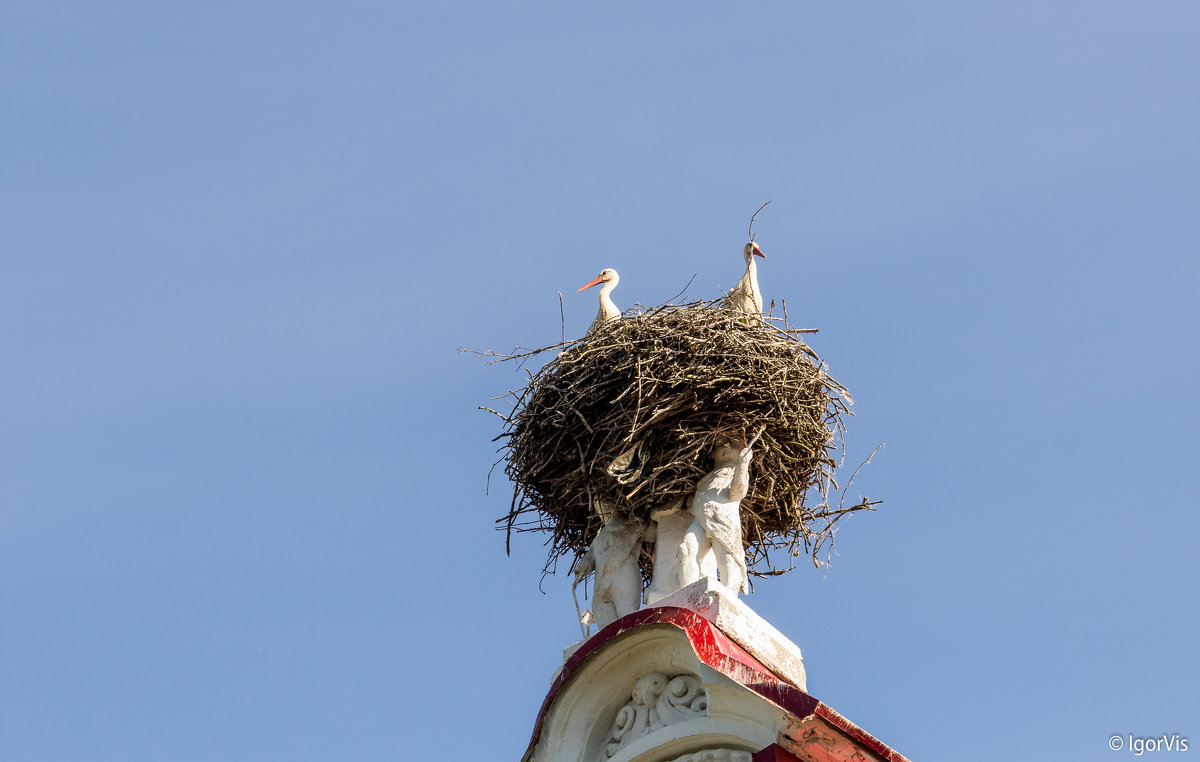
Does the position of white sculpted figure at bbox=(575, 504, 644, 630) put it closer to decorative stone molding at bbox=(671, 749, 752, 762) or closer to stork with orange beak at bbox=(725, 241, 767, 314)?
decorative stone molding at bbox=(671, 749, 752, 762)

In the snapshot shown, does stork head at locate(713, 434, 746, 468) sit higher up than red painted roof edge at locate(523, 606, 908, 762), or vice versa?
stork head at locate(713, 434, 746, 468)

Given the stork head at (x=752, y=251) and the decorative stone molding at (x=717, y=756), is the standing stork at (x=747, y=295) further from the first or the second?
the decorative stone molding at (x=717, y=756)

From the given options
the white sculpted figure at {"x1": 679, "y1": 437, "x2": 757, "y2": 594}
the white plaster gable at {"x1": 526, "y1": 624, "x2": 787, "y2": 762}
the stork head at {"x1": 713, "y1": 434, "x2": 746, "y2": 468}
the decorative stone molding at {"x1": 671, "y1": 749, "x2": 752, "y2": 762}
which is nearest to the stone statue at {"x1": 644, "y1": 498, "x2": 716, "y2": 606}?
the white sculpted figure at {"x1": 679, "y1": 437, "x2": 757, "y2": 594}

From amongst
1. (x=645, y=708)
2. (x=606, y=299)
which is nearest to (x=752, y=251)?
(x=606, y=299)

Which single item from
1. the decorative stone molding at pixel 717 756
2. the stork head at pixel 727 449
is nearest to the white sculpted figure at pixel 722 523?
the stork head at pixel 727 449

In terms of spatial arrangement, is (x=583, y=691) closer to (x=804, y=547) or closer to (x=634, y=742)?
(x=634, y=742)

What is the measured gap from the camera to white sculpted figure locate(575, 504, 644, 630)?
31.6 feet

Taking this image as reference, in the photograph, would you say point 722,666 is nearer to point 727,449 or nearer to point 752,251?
point 727,449

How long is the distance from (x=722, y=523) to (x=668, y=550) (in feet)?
1.29

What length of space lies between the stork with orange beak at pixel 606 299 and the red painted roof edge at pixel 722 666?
10.5 feet

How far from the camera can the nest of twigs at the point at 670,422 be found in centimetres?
1003

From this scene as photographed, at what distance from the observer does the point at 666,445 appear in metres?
10.0

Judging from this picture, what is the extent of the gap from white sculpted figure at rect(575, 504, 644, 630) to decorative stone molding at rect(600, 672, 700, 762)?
97 cm

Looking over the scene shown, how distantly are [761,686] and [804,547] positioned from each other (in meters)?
2.92
